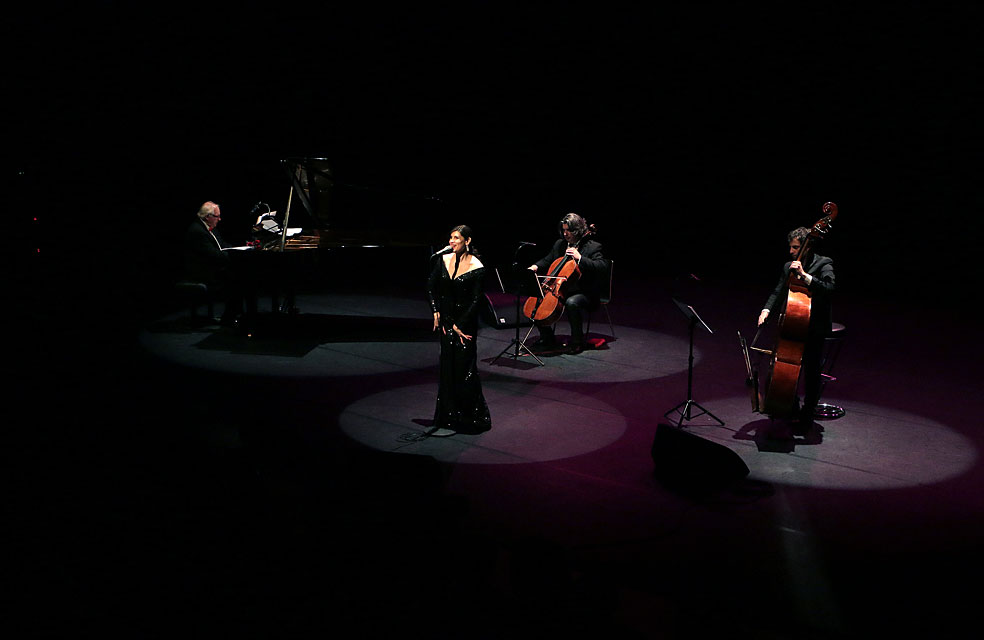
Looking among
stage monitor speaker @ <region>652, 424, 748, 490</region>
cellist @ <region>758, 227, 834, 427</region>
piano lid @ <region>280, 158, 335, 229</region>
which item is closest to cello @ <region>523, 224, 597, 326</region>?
cellist @ <region>758, 227, 834, 427</region>

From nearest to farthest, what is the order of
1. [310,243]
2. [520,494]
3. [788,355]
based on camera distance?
[520,494], [788,355], [310,243]

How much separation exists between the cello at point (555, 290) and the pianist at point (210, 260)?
3.23 metres

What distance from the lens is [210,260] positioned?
9328mm

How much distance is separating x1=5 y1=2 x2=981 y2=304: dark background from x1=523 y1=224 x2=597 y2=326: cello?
209cm

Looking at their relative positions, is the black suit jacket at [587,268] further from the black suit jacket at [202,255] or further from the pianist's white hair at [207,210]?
the pianist's white hair at [207,210]

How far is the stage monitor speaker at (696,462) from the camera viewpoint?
4.88m

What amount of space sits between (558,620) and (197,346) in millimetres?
6298

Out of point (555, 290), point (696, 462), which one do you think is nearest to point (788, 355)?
point (696, 462)

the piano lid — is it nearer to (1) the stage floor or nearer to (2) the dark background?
(2) the dark background

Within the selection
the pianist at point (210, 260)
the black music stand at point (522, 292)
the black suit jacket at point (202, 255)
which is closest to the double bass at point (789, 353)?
the black music stand at point (522, 292)

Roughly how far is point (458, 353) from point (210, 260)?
4.61 m

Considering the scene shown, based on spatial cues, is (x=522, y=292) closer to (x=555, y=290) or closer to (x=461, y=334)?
(x=555, y=290)

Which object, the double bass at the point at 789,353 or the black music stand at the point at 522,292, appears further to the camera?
the black music stand at the point at 522,292

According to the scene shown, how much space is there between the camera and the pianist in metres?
9.28
